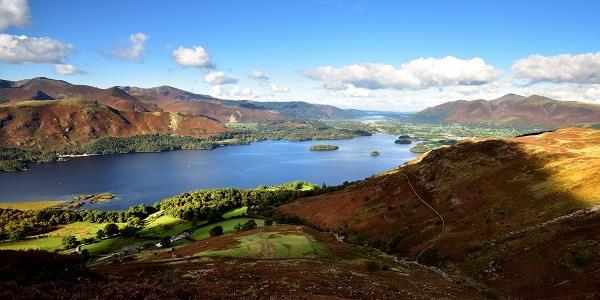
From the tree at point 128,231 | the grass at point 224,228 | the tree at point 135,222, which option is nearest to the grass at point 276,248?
the grass at point 224,228

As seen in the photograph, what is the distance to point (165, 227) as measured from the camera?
15338 centimetres

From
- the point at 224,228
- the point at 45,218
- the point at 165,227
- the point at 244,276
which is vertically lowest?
the point at 45,218

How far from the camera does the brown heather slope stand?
52.2 m

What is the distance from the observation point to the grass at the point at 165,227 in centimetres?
14425

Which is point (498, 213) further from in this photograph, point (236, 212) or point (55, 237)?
point (55, 237)

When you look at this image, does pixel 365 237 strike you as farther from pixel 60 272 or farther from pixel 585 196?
pixel 60 272

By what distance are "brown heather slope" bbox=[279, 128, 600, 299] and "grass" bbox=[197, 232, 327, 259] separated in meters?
19.8

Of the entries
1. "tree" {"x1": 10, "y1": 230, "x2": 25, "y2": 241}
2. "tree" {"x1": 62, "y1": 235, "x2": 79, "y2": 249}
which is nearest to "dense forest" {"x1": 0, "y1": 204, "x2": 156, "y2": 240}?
"tree" {"x1": 10, "y1": 230, "x2": 25, "y2": 241}

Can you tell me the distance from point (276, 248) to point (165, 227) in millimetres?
97519

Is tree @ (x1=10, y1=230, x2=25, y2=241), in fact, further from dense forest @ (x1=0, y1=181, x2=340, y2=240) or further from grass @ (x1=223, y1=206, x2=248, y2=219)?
grass @ (x1=223, y1=206, x2=248, y2=219)

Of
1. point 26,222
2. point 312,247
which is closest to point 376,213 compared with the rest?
point 312,247

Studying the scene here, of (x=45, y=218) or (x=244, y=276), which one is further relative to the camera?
(x=45, y=218)

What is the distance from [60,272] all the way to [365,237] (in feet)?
256

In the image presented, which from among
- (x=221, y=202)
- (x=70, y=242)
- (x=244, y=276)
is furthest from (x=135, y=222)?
(x=244, y=276)
